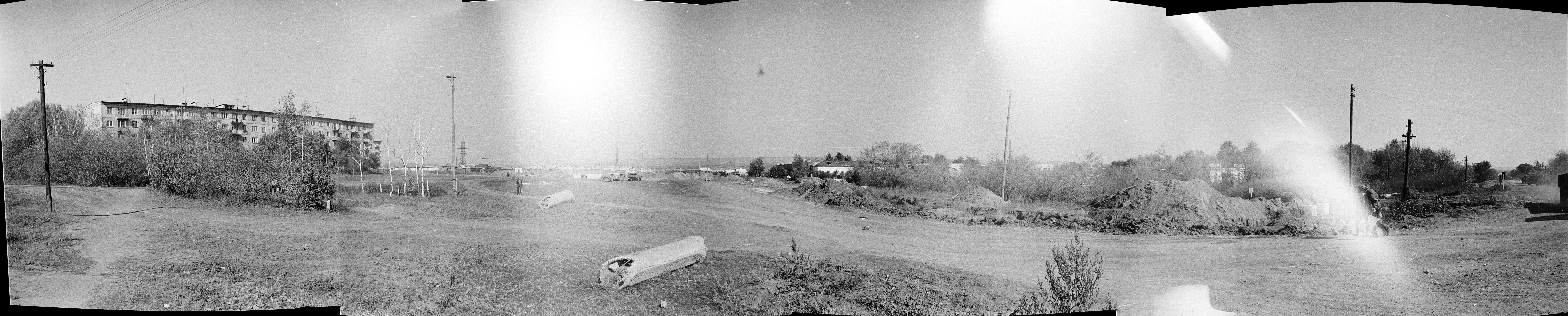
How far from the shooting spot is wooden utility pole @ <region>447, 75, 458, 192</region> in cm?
355

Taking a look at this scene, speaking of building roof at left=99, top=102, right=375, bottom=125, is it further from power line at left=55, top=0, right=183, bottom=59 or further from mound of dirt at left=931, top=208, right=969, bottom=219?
mound of dirt at left=931, top=208, right=969, bottom=219

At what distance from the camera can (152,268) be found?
365 cm

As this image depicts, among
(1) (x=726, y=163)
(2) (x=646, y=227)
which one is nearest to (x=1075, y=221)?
(1) (x=726, y=163)

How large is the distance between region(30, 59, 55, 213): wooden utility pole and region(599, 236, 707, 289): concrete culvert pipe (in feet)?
14.8

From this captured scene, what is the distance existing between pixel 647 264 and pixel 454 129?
187cm

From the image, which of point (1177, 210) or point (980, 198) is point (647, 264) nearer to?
point (980, 198)

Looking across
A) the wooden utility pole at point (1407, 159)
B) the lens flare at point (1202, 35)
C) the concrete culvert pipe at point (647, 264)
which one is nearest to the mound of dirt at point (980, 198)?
the lens flare at point (1202, 35)

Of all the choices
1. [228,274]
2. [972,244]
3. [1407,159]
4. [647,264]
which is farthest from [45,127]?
[1407,159]

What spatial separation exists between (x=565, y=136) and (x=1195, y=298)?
14.6 feet

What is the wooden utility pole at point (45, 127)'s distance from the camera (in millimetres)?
3777

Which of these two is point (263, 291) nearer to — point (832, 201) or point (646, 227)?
point (646, 227)

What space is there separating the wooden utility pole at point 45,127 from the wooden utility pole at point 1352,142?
32.2ft

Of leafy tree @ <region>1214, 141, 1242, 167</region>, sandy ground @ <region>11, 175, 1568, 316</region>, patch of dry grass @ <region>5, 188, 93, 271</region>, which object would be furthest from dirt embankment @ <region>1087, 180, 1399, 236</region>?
patch of dry grass @ <region>5, 188, 93, 271</region>

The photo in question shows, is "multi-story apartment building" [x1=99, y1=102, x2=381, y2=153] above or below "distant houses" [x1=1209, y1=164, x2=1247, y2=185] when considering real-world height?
above
